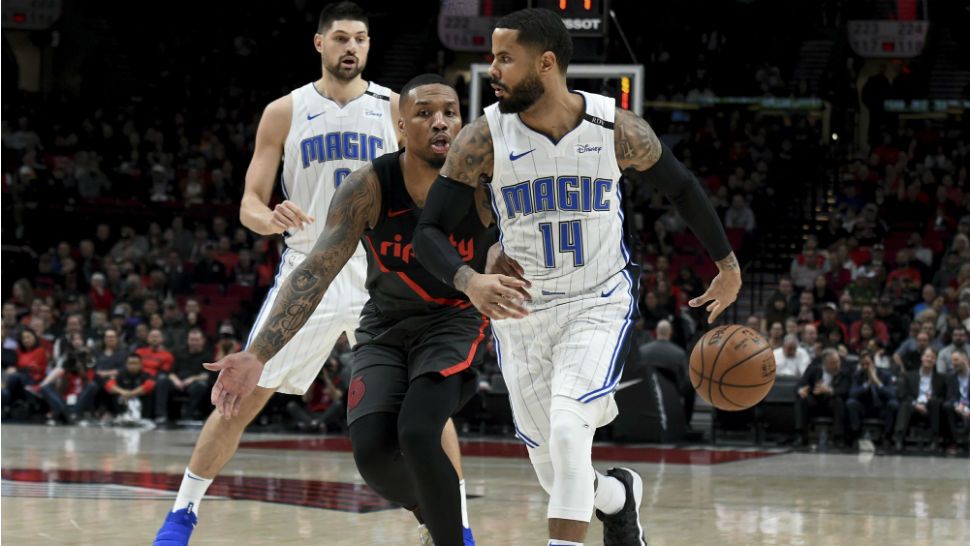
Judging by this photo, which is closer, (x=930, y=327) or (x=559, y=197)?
(x=559, y=197)

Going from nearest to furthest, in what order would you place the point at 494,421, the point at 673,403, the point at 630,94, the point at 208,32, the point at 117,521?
the point at 117,521 → the point at 630,94 → the point at 673,403 → the point at 494,421 → the point at 208,32

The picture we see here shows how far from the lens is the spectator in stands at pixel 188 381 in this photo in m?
15.0

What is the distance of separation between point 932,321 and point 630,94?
4438 mm

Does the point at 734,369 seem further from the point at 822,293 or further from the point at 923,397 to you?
the point at 822,293

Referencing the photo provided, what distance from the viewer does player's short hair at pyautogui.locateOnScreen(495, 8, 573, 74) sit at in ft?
15.0

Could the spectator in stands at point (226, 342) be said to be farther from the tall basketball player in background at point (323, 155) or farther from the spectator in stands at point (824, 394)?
the tall basketball player in background at point (323, 155)

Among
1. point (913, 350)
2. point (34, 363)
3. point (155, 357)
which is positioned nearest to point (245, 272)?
point (155, 357)

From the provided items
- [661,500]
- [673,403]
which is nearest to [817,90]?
[673,403]

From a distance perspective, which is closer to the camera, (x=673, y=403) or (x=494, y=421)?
(x=673, y=403)

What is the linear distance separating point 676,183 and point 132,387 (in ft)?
38.1

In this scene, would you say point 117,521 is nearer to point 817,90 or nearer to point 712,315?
point 712,315

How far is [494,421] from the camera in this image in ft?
46.6

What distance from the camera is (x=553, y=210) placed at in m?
4.59

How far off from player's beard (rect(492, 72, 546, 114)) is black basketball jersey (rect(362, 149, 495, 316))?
0.58 m
